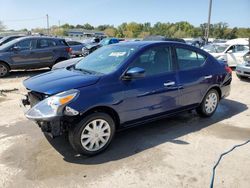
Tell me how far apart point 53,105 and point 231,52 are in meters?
11.8

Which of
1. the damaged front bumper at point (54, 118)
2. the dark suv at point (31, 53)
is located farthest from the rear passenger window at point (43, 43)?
the damaged front bumper at point (54, 118)

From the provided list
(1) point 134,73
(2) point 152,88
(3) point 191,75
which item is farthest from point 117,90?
(3) point 191,75

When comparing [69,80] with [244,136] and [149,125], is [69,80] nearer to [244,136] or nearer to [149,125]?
[149,125]

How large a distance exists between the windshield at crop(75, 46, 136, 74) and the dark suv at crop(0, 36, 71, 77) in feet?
22.4

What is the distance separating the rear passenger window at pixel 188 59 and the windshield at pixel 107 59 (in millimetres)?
984

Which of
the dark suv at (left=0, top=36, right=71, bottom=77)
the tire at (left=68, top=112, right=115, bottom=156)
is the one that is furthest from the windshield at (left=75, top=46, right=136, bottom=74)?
the dark suv at (left=0, top=36, right=71, bottom=77)

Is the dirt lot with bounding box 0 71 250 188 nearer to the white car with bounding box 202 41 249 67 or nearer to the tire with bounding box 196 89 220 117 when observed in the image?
the tire with bounding box 196 89 220 117

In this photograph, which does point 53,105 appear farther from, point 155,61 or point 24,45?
point 24,45

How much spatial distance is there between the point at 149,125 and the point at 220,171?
1.86 meters

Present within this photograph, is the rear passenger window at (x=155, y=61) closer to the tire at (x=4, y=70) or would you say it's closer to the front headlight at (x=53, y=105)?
the front headlight at (x=53, y=105)

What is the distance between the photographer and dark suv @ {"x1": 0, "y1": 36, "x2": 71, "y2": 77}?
10.5 metres

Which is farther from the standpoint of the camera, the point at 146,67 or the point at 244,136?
the point at 244,136

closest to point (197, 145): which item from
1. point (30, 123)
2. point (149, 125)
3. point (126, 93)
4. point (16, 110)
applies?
point (149, 125)

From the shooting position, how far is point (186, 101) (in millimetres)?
4977
